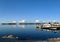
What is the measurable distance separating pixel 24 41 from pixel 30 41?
7 cm

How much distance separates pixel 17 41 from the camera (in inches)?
57.1

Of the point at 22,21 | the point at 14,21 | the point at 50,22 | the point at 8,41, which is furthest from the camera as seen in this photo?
the point at 50,22

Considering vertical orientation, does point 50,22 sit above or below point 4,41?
above

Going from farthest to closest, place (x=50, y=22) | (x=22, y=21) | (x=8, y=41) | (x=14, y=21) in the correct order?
1. (x=50, y=22)
2. (x=22, y=21)
3. (x=14, y=21)
4. (x=8, y=41)

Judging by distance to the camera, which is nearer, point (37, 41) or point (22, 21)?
point (37, 41)

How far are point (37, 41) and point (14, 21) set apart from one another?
9.19 feet

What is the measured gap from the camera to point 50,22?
572cm

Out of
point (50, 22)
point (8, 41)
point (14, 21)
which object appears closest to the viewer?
point (8, 41)

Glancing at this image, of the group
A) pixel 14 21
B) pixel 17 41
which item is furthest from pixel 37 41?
pixel 14 21

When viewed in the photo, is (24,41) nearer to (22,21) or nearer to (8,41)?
(8,41)

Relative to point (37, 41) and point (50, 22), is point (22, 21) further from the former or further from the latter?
point (37, 41)

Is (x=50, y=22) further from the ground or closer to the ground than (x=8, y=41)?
further from the ground

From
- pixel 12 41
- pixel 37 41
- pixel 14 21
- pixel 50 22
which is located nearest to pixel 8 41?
pixel 12 41

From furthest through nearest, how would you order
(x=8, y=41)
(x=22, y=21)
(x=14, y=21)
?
(x=22, y=21), (x=14, y=21), (x=8, y=41)
